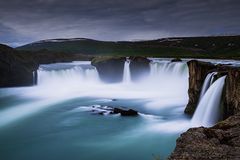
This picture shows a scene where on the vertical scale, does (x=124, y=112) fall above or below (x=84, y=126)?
above

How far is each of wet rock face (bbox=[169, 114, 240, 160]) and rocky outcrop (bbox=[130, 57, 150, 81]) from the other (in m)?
40.9

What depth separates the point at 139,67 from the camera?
51.8 meters

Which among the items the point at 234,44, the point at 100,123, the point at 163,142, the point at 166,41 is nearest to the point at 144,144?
the point at 163,142

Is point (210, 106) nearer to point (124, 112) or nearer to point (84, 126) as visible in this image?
point (124, 112)

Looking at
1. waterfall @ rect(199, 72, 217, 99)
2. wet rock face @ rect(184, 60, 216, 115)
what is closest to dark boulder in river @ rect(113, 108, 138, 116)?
wet rock face @ rect(184, 60, 216, 115)

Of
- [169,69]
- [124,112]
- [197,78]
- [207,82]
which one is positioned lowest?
[124,112]

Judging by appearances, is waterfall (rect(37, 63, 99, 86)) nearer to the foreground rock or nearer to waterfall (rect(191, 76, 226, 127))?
the foreground rock

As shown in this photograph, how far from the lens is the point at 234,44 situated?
524 ft

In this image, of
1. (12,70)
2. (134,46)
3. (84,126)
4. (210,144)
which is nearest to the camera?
(210,144)

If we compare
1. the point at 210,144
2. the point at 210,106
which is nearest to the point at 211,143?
the point at 210,144

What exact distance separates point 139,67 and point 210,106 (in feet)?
101

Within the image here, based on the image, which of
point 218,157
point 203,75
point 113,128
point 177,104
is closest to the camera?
point 218,157

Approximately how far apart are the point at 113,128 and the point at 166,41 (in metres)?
181

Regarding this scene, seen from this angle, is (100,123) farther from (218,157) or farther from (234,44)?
(234,44)
